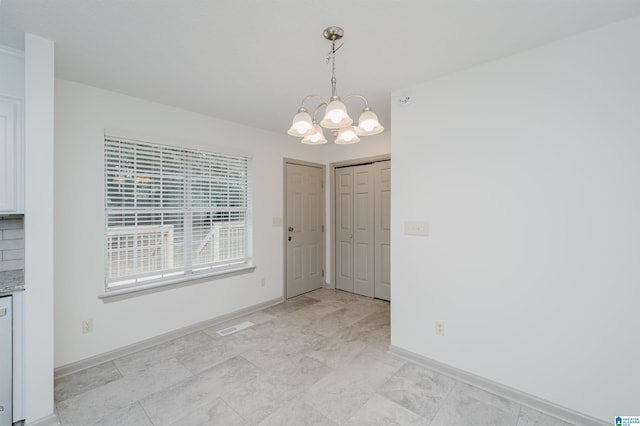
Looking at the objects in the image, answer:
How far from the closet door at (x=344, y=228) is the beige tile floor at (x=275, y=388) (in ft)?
5.17

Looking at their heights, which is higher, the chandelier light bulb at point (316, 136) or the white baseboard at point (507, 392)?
the chandelier light bulb at point (316, 136)

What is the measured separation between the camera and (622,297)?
5.46 ft

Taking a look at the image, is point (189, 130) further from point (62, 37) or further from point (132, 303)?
point (132, 303)

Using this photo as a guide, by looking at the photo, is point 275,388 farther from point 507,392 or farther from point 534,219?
point 534,219

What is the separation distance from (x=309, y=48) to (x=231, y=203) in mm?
2240

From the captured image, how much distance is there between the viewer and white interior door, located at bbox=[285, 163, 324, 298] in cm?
426

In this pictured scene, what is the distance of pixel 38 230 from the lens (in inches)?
69.2

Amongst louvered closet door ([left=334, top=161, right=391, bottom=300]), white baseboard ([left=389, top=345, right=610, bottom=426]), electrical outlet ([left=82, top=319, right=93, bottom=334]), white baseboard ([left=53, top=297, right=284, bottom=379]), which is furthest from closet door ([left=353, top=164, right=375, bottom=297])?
electrical outlet ([left=82, top=319, right=93, bottom=334])

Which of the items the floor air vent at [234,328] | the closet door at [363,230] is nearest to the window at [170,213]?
the floor air vent at [234,328]

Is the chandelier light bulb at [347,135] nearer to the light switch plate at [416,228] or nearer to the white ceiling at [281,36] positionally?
the white ceiling at [281,36]

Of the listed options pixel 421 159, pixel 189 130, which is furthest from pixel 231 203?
pixel 421 159

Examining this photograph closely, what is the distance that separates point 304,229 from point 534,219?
3.09 meters

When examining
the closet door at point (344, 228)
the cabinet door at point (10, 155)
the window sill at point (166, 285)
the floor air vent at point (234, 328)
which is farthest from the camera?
the closet door at point (344, 228)

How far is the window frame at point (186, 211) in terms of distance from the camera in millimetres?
2609
